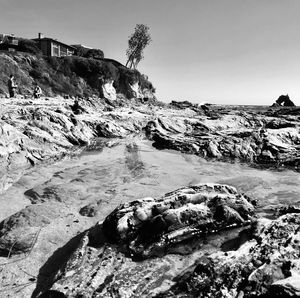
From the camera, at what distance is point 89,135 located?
23.5 meters

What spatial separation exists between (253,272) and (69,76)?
182ft

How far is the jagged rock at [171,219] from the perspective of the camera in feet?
23.1

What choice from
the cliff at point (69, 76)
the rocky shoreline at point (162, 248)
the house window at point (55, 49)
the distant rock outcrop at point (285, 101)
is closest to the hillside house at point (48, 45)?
the house window at point (55, 49)

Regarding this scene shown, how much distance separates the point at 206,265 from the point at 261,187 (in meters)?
7.69

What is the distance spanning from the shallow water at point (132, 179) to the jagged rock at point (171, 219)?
5.65ft

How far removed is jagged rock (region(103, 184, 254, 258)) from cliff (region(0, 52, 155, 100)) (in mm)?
36308

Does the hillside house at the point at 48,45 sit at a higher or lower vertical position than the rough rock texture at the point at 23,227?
higher

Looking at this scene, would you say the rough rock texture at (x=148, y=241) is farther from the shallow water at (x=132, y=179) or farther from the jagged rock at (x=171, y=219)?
the shallow water at (x=132, y=179)

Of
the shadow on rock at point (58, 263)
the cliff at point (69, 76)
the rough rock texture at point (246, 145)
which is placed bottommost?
the shadow on rock at point (58, 263)

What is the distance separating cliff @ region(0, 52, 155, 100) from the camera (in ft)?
153

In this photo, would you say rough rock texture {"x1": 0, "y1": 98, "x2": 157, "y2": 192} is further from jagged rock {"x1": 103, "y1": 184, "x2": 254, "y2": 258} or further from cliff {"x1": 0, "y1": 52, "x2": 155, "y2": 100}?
cliff {"x1": 0, "y1": 52, "x2": 155, "y2": 100}

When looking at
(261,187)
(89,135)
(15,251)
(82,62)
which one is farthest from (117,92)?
(15,251)

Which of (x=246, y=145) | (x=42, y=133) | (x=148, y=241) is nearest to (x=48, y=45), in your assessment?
(x=42, y=133)

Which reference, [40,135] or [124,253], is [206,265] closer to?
[124,253]
